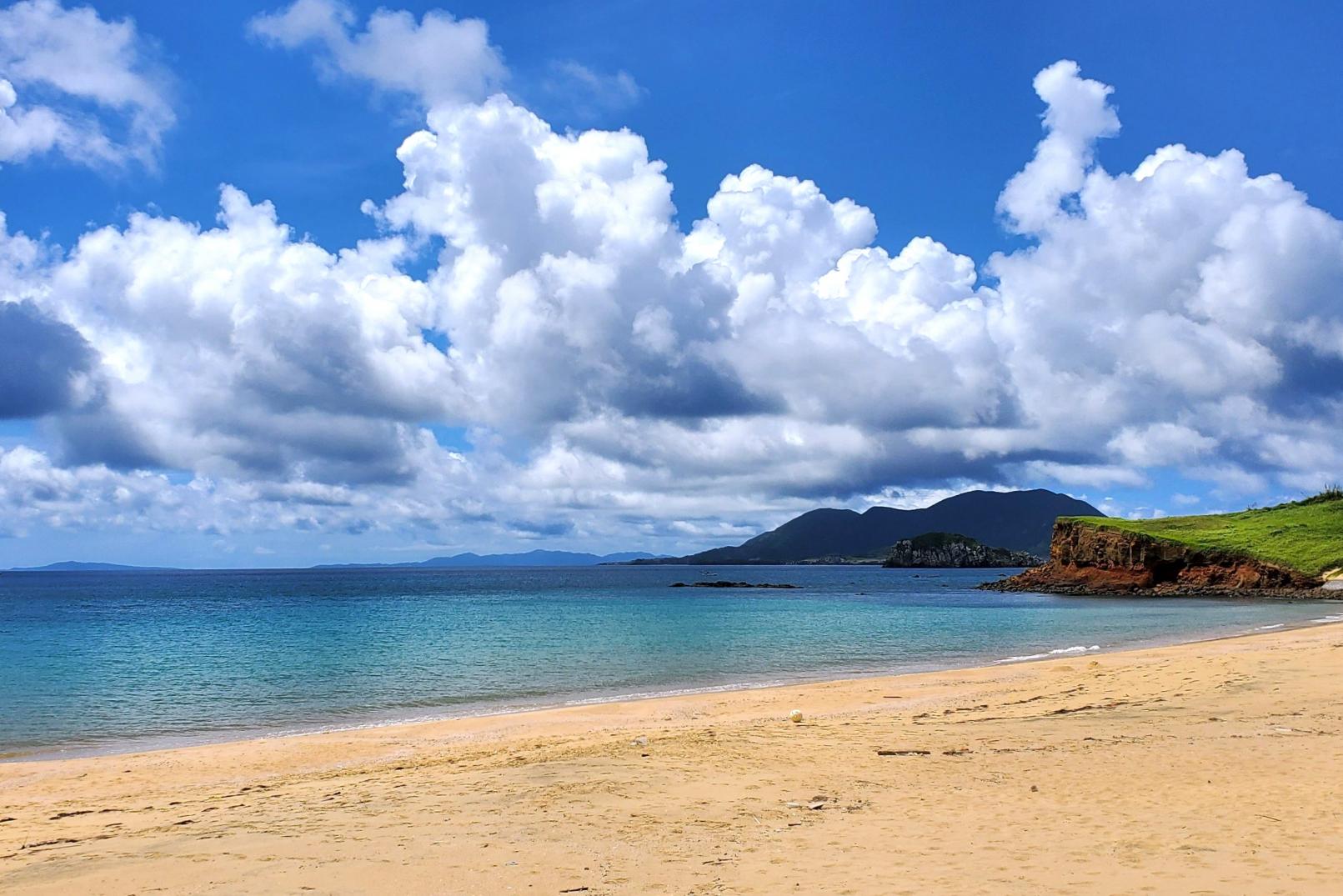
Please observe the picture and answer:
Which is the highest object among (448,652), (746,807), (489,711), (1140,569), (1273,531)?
(1273,531)

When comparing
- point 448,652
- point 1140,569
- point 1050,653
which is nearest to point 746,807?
point 1050,653

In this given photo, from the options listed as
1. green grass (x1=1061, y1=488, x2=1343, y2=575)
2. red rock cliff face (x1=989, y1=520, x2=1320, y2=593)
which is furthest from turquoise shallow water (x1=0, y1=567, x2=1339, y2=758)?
green grass (x1=1061, y1=488, x2=1343, y2=575)

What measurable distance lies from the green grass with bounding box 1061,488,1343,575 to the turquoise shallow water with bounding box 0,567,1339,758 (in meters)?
18.6

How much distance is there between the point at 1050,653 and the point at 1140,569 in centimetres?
7582

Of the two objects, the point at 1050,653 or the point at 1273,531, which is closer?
the point at 1050,653

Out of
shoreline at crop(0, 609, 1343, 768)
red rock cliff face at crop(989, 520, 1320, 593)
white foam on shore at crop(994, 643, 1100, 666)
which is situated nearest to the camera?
shoreline at crop(0, 609, 1343, 768)

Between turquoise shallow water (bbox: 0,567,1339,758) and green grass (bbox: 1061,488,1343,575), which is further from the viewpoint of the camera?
green grass (bbox: 1061,488,1343,575)

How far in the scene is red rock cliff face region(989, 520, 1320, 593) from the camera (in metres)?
92.8

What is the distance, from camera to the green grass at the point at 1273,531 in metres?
93.2

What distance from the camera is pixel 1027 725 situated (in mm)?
17797

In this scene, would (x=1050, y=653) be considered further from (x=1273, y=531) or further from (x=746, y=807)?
(x=1273, y=531)

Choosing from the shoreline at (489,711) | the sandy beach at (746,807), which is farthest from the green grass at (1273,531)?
the sandy beach at (746,807)

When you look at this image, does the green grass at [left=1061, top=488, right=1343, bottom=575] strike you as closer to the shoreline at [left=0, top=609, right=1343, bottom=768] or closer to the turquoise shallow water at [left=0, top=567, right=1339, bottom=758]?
the turquoise shallow water at [left=0, top=567, right=1339, bottom=758]

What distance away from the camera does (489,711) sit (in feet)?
89.8
